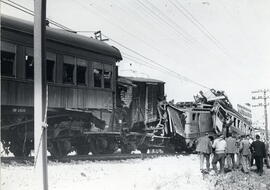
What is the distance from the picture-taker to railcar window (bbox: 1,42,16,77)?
34.5 ft

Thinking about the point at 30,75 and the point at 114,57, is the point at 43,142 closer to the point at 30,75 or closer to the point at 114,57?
the point at 30,75

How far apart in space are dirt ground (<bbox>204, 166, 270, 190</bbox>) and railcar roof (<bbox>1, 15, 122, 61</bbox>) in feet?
19.5

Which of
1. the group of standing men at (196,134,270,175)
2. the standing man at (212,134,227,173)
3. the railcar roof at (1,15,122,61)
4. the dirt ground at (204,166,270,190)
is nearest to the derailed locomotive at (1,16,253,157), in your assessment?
the railcar roof at (1,15,122,61)

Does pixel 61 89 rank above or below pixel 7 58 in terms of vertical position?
below

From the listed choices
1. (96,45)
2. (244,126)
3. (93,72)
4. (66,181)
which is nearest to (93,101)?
(93,72)

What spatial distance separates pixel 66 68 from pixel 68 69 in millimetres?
115

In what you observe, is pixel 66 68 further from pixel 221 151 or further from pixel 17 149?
pixel 221 151

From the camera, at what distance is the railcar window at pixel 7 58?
1052cm

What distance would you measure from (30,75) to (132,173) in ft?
13.0

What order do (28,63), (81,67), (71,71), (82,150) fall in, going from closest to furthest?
(28,63)
(71,71)
(81,67)
(82,150)

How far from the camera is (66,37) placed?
13.0 meters

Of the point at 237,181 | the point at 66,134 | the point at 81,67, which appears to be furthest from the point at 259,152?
the point at 81,67

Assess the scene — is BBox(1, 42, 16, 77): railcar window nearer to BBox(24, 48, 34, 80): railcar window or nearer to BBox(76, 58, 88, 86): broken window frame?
BBox(24, 48, 34, 80): railcar window

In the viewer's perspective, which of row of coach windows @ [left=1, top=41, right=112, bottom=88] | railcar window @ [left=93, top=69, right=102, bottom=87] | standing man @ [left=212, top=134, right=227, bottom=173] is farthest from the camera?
railcar window @ [left=93, top=69, right=102, bottom=87]
